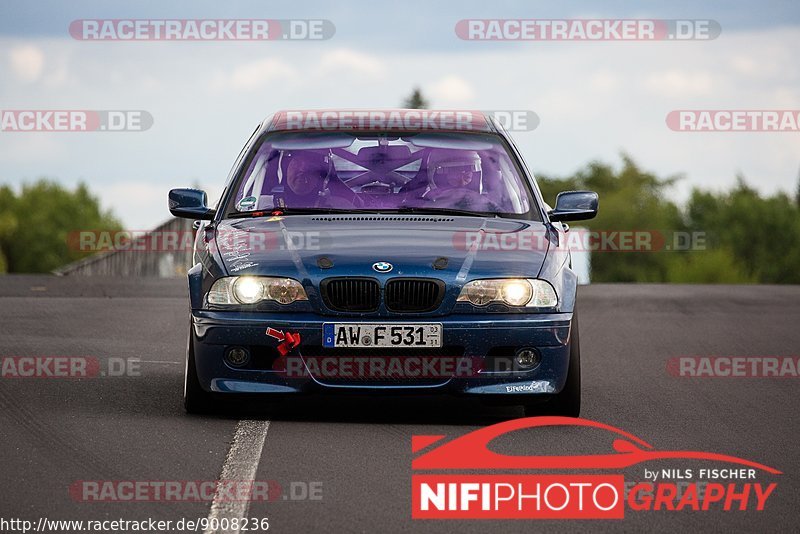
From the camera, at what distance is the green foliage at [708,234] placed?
423 feet

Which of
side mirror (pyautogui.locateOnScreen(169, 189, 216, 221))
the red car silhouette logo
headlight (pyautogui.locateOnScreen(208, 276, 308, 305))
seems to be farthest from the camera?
side mirror (pyautogui.locateOnScreen(169, 189, 216, 221))

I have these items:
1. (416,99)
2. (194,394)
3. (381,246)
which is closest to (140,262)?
(194,394)

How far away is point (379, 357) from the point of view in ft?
26.6

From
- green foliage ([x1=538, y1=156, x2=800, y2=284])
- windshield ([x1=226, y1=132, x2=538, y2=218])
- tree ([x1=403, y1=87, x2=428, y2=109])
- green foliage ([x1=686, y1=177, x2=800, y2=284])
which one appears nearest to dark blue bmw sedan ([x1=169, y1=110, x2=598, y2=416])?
windshield ([x1=226, y1=132, x2=538, y2=218])

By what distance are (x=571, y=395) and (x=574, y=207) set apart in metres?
1.59

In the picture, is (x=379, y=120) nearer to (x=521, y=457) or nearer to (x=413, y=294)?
(x=413, y=294)

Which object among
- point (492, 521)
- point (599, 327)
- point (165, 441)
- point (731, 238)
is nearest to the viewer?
point (492, 521)

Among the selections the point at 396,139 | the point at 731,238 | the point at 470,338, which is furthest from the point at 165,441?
the point at 731,238

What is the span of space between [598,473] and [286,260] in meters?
2.27

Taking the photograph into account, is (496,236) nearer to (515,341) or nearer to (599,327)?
(515,341)

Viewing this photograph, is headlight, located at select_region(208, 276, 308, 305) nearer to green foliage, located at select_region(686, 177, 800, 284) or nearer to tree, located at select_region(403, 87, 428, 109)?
green foliage, located at select_region(686, 177, 800, 284)

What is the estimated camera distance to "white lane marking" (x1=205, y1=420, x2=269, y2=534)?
5.86 meters

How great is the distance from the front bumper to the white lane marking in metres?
0.30

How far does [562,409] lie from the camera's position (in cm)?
852
